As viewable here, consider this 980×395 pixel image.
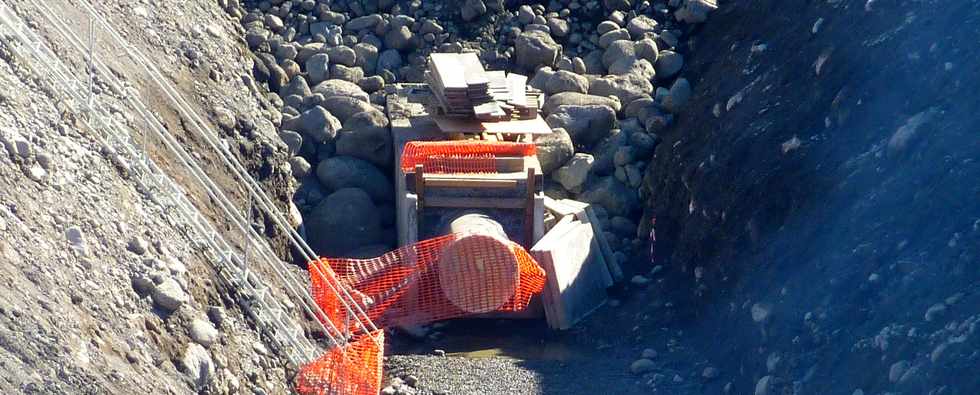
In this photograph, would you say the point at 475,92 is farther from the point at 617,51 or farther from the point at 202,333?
the point at 202,333

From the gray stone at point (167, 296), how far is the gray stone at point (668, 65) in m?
7.39

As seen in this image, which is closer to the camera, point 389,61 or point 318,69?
point 318,69

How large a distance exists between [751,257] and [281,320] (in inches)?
138

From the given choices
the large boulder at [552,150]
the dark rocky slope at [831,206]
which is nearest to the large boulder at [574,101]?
the large boulder at [552,150]

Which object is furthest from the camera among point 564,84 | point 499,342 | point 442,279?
point 564,84

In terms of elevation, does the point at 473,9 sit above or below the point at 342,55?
above

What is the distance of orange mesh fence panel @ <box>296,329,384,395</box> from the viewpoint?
8164 mm

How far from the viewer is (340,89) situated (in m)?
12.9

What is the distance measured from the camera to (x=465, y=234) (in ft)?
32.6

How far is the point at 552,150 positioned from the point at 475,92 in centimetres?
100

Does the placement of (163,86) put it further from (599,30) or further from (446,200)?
(599,30)

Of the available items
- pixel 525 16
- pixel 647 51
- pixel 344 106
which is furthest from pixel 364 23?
pixel 647 51

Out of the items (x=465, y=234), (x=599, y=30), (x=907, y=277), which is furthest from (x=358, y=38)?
(x=907, y=277)

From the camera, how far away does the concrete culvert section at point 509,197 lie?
7.26 metres
